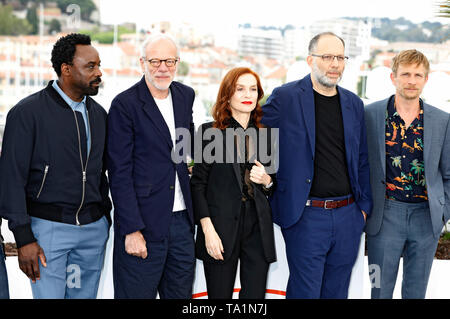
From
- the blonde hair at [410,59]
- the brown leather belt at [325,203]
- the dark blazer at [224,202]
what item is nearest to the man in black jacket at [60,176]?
the dark blazer at [224,202]

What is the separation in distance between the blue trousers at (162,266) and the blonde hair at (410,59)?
52.2 inches

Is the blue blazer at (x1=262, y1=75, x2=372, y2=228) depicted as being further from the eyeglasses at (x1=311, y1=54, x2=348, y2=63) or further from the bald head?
the bald head

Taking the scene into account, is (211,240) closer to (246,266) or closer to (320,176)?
(246,266)

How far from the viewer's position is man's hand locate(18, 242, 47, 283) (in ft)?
6.54

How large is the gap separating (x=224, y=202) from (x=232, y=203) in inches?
1.4

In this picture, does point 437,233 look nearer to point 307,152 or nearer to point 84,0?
point 307,152

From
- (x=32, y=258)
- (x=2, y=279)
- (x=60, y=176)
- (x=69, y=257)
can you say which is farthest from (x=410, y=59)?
(x=2, y=279)

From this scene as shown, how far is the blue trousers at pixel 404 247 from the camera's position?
2.46m

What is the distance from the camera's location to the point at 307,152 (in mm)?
2334

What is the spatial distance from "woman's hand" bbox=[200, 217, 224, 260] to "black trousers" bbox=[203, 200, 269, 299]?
6 cm

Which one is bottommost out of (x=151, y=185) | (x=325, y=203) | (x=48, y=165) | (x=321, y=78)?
(x=325, y=203)

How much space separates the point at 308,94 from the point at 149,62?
79cm

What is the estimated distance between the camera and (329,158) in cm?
237
